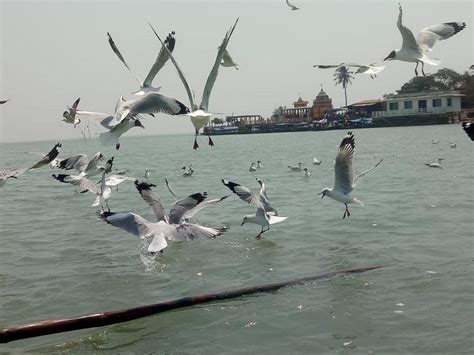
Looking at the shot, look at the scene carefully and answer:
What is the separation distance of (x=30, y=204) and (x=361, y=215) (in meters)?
9.67

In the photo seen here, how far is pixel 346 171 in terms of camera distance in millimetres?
8711

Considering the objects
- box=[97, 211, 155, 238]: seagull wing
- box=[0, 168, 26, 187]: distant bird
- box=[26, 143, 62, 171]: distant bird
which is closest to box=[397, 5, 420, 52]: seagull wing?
box=[97, 211, 155, 238]: seagull wing

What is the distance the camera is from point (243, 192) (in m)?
7.77

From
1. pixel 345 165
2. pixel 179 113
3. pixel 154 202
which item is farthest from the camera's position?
pixel 345 165

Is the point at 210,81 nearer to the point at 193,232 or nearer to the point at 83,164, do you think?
the point at 193,232

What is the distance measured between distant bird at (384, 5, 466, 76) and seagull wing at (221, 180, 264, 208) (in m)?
2.60

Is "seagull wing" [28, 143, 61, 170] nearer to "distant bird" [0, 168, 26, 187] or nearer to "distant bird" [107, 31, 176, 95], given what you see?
"distant bird" [0, 168, 26, 187]

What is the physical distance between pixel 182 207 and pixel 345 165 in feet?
10.3

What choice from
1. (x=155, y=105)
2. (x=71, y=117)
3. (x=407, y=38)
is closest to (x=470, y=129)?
(x=407, y=38)

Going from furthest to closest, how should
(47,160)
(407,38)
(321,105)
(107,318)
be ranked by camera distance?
(321,105), (407,38), (47,160), (107,318)

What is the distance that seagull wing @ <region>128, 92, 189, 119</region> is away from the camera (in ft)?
18.9

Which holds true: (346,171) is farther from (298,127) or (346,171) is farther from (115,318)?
(298,127)

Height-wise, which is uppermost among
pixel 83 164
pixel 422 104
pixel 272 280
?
pixel 422 104

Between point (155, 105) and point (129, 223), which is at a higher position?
point (155, 105)
